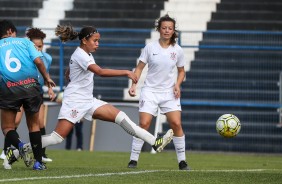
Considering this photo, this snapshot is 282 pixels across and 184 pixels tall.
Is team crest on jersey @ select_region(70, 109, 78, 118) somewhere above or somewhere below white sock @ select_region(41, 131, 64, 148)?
above

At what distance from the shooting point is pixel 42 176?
10375 millimetres

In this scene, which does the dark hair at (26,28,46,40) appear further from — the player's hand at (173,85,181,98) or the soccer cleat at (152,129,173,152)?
the soccer cleat at (152,129,173,152)

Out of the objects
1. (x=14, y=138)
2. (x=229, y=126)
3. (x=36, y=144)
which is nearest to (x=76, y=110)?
(x=36, y=144)

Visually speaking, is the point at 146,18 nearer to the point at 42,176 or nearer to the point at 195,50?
the point at 195,50

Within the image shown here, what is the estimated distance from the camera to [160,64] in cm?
1260

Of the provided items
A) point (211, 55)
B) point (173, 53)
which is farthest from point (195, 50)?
point (173, 53)

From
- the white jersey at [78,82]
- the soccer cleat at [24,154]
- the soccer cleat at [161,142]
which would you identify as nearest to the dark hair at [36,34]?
the white jersey at [78,82]

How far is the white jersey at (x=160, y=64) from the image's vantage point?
1260 centimetres

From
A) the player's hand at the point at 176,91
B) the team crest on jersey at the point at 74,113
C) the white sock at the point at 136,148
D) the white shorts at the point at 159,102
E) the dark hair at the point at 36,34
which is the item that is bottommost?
the white sock at the point at 136,148

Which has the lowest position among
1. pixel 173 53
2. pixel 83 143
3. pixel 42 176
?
pixel 83 143

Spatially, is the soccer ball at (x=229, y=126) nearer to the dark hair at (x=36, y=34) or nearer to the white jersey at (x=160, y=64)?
the white jersey at (x=160, y=64)

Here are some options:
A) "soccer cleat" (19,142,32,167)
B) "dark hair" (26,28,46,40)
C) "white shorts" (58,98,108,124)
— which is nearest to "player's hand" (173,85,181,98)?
"white shorts" (58,98,108,124)

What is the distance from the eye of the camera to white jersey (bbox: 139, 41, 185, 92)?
41.3 feet

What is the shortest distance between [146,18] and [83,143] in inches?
183
